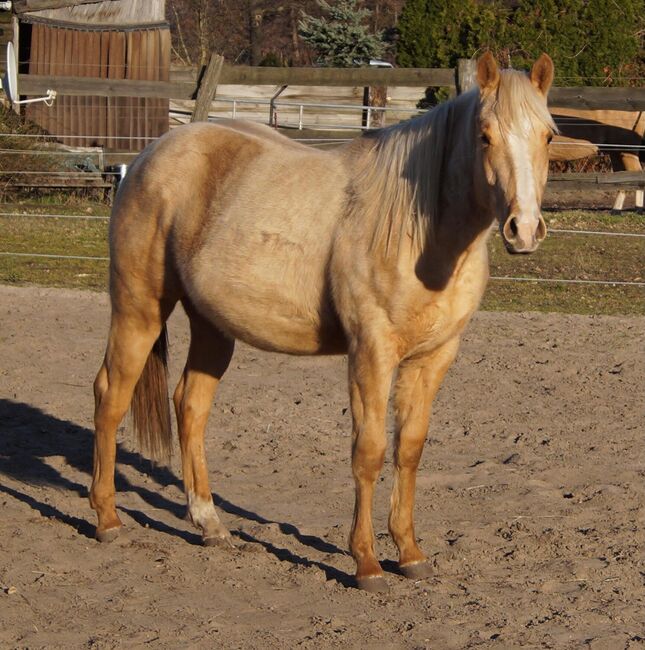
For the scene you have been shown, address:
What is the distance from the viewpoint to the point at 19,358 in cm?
764

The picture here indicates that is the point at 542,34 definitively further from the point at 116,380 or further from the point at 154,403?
the point at 116,380

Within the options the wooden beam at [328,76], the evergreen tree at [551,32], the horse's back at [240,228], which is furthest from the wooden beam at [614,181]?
the horse's back at [240,228]

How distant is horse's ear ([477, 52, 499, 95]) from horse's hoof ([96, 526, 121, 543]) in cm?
245

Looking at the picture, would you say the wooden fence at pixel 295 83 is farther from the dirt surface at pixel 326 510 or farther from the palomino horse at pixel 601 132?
the dirt surface at pixel 326 510

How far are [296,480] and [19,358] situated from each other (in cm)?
276

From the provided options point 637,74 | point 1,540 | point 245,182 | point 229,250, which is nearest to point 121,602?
point 1,540

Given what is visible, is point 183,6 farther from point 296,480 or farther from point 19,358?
point 296,480

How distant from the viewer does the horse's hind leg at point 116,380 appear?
502cm

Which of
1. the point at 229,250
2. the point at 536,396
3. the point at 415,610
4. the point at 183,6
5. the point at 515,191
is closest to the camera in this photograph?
the point at 515,191

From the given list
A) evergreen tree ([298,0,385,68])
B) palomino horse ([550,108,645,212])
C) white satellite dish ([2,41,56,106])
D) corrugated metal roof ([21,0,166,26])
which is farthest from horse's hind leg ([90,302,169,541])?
evergreen tree ([298,0,385,68])

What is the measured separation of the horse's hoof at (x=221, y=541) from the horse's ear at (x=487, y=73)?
86.3 inches

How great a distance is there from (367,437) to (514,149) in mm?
1228

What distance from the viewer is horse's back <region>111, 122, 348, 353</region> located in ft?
14.6

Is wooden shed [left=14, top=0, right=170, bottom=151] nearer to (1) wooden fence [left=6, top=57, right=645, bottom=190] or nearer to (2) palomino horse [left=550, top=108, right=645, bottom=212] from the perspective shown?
(1) wooden fence [left=6, top=57, right=645, bottom=190]
